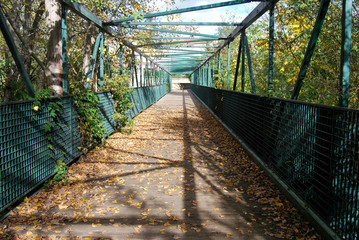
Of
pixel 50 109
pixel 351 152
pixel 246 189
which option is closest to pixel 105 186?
pixel 50 109

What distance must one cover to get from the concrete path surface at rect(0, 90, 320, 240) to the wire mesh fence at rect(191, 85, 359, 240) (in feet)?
1.06

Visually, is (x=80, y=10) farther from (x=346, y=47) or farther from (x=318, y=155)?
(x=318, y=155)

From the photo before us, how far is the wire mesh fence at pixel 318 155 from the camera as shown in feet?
8.52

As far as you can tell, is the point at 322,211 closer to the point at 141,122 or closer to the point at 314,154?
the point at 314,154

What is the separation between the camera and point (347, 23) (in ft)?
10.5

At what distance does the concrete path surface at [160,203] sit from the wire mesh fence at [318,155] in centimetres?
32

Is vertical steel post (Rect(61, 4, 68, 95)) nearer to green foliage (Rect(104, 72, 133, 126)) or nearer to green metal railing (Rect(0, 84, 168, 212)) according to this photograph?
green metal railing (Rect(0, 84, 168, 212))

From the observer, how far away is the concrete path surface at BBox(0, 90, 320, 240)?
3.19 metres

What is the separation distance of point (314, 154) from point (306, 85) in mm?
5207

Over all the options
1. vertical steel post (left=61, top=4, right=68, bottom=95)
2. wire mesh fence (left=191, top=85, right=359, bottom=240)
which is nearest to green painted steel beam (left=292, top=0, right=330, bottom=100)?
wire mesh fence (left=191, top=85, right=359, bottom=240)

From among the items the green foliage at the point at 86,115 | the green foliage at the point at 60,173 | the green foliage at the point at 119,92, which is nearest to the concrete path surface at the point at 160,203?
the green foliage at the point at 60,173

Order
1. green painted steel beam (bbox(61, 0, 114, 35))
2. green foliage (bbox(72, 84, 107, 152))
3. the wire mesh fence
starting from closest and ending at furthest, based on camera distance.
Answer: the wire mesh fence
green foliage (bbox(72, 84, 107, 152))
green painted steel beam (bbox(61, 0, 114, 35))

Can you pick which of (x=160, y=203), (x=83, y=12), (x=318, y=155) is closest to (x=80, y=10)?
(x=83, y=12)

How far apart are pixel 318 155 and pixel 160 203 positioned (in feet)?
6.62
